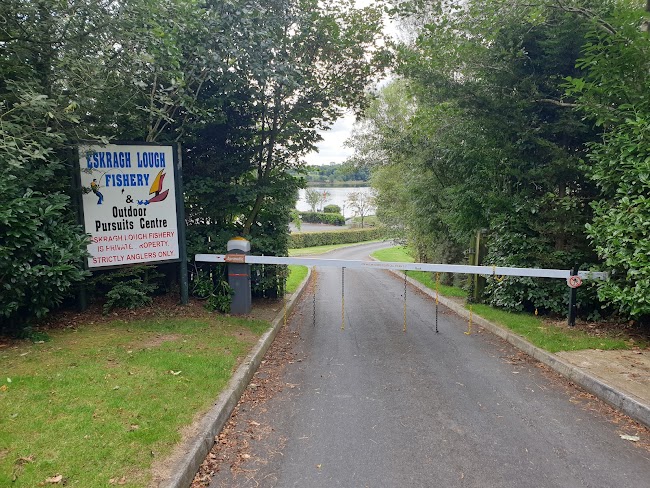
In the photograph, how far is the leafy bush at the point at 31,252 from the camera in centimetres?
562

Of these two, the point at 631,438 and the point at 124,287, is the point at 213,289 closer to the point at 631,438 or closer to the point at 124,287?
the point at 124,287

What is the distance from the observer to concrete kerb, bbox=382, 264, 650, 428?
184 inches

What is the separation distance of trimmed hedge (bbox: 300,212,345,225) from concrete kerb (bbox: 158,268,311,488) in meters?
53.6

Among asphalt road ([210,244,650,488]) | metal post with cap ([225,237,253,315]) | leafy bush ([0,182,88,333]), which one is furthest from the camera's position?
metal post with cap ([225,237,253,315])

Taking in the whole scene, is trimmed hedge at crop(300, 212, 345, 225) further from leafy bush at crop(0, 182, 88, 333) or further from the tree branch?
leafy bush at crop(0, 182, 88, 333)

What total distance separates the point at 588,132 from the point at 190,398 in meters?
8.31

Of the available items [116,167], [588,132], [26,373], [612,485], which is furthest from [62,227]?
[588,132]

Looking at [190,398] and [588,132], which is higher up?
[588,132]

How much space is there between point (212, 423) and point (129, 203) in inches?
196

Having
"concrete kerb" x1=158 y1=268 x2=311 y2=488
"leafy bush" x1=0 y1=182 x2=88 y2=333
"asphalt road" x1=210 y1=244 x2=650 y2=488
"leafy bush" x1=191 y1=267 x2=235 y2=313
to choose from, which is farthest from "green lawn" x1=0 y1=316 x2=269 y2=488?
"leafy bush" x1=191 y1=267 x2=235 y2=313

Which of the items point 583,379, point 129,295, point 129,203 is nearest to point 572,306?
point 583,379

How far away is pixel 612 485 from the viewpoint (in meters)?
3.53

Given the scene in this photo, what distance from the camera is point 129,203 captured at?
25.7 feet

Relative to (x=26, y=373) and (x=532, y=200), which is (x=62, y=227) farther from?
(x=532, y=200)
